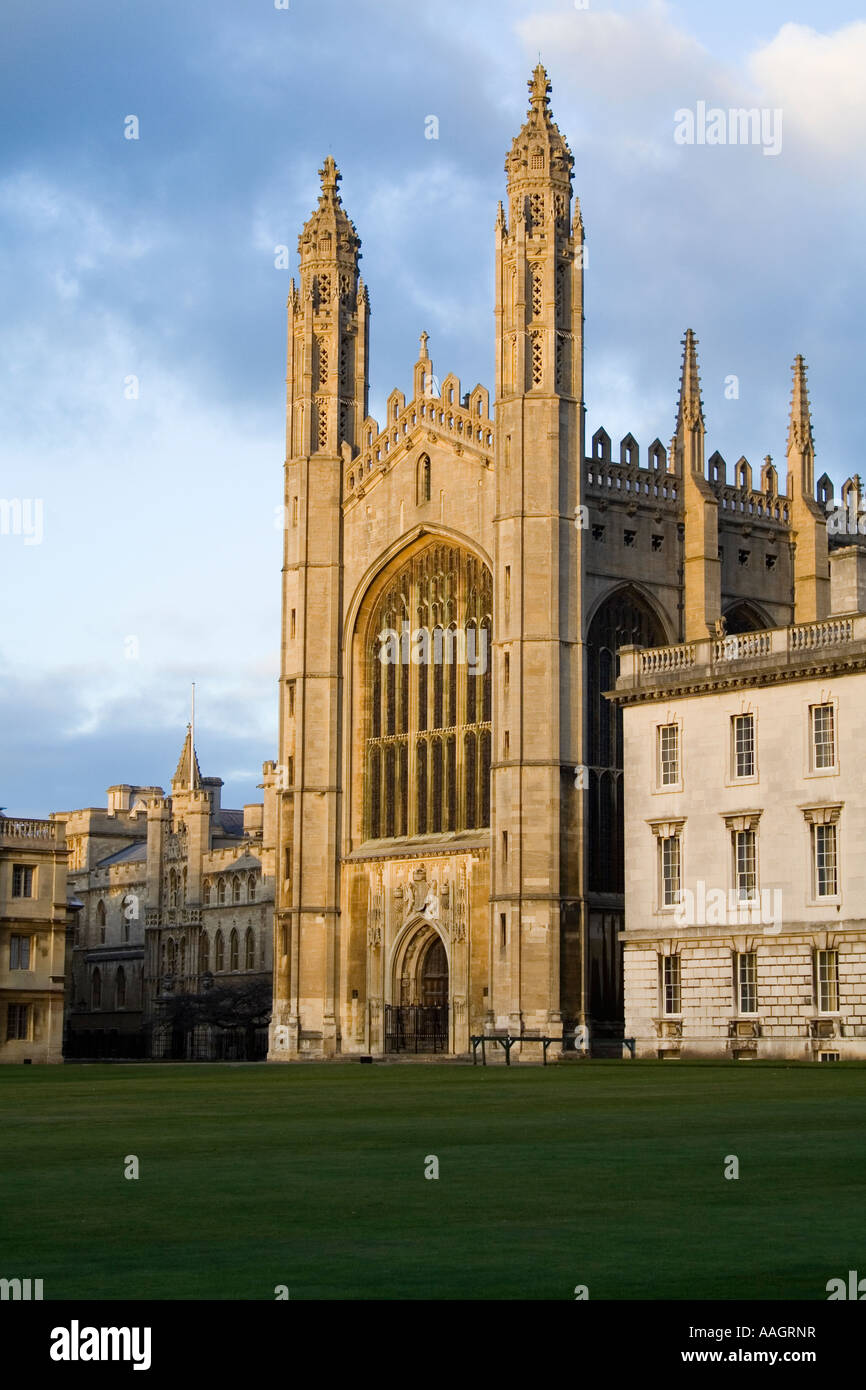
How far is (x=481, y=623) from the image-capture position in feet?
Result: 213

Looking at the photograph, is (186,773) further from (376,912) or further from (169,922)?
(376,912)

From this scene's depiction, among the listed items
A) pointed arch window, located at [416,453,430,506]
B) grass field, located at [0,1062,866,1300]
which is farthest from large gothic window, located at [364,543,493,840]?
grass field, located at [0,1062,866,1300]

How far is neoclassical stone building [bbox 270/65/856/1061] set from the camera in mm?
60219

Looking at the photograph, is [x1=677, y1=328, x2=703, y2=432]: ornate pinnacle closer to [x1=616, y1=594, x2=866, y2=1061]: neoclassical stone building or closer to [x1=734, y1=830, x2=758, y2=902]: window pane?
[x1=616, y1=594, x2=866, y2=1061]: neoclassical stone building

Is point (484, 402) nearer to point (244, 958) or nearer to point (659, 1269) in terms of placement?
point (244, 958)

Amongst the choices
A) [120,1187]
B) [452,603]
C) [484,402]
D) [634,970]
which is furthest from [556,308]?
[120,1187]

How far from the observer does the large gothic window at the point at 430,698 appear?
65062 mm

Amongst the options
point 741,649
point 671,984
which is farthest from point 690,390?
point 671,984

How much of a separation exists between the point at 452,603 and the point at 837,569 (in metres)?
16.4

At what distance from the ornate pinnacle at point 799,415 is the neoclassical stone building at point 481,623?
0.57 meters

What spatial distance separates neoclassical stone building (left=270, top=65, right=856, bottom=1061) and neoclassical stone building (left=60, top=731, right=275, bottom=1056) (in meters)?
24.8

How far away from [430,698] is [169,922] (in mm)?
38390

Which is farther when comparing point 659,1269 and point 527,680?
point 527,680
